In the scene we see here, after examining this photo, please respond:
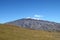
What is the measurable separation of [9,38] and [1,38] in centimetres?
135

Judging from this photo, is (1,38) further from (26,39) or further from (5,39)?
(26,39)

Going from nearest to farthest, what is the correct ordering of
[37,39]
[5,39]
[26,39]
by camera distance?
1. [5,39]
2. [26,39]
3. [37,39]

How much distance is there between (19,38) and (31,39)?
2241 millimetres

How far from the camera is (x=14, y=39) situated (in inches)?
1022

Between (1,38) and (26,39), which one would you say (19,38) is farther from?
(1,38)

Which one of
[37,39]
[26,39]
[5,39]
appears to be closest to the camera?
[5,39]

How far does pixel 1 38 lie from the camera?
2556 centimetres

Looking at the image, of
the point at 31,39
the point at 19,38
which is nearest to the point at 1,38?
the point at 19,38

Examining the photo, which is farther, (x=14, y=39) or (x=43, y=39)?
(x=43, y=39)

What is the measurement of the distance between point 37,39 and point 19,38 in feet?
11.6

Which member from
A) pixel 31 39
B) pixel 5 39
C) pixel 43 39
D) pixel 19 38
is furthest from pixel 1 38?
pixel 43 39

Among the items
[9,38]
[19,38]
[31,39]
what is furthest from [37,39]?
[9,38]

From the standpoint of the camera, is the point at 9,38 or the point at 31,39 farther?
the point at 31,39

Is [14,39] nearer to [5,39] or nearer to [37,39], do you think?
[5,39]
